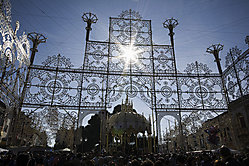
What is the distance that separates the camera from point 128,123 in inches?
564

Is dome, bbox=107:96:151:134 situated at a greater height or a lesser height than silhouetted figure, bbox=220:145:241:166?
greater

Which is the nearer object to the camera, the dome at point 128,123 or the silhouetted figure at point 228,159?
the silhouetted figure at point 228,159

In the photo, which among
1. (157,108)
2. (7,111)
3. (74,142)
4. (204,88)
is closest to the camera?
(7,111)

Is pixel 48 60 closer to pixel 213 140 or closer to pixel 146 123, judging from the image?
pixel 146 123

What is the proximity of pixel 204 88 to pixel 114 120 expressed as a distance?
757 centimetres

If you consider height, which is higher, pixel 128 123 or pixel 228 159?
pixel 128 123

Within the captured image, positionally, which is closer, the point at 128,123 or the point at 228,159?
the point at 228,159

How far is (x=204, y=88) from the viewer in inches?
575

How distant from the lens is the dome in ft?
46.6

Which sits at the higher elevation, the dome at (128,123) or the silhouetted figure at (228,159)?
the dome at (128,123)

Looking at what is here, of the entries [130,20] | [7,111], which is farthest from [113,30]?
[7,111]

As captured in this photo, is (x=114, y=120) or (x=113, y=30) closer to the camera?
(x=114, y=120)

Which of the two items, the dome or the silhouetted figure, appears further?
the dome

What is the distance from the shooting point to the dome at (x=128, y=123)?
46.6 ft
